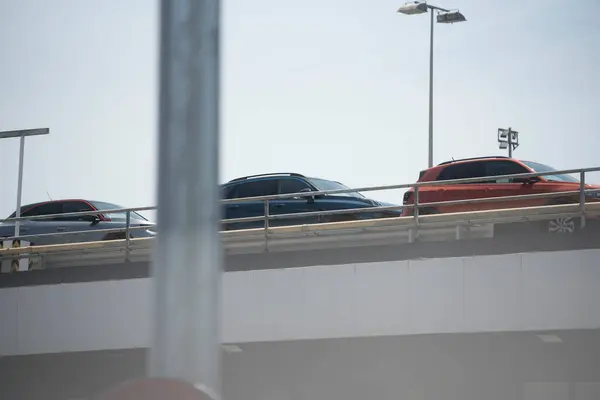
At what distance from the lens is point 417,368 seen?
13453mm

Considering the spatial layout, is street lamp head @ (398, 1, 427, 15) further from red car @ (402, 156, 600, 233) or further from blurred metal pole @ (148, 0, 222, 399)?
blurred metal pole @ (148, 0, 222, 399)

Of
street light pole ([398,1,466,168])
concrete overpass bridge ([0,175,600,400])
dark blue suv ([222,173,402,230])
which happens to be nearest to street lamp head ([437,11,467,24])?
street light pole ([398,1,466,168])

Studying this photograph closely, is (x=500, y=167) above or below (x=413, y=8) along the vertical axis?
below

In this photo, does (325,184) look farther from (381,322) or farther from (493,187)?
(381,322)

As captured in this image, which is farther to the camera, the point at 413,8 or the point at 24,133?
the point at 413,8

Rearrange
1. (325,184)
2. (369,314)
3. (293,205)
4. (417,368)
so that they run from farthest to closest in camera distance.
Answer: (325,184)
(293,205)
(417,368)
(369,314)

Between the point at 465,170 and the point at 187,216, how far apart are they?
15.2m

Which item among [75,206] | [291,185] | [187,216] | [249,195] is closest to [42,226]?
[75,206]

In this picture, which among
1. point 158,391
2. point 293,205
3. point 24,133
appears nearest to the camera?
point 158,391

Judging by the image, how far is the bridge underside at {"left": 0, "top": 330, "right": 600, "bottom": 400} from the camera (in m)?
12.9

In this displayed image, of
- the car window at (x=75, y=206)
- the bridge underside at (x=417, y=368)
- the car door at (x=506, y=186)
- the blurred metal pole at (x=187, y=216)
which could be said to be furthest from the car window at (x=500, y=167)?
the blurred metal pole at (x=187, y=216)

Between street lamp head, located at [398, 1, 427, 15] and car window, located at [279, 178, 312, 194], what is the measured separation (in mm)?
12836

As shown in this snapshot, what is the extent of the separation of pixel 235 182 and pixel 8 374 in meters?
6.00

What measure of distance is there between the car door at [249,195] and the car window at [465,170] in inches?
140
